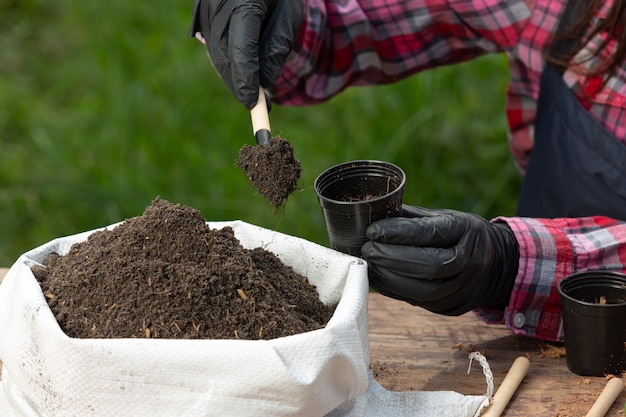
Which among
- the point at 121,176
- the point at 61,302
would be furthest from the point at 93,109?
the point at 61,302

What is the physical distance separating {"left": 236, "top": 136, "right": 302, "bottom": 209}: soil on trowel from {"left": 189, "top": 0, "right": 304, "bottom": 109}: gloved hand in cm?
18

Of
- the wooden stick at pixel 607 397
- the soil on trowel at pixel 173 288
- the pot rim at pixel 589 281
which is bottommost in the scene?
the wooden stick at pixel 607 397

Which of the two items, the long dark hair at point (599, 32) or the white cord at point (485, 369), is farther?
the long dark hair at point (599, 32)

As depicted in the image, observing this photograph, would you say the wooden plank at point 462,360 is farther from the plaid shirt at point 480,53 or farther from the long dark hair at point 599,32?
the long dark hair at point 599,32

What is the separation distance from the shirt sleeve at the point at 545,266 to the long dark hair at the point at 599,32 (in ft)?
1.38

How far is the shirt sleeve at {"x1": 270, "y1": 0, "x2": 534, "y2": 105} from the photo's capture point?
219cm

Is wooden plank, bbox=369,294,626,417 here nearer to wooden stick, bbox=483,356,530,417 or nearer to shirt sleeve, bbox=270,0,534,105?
wooden stick, bbox=483,356,530,417

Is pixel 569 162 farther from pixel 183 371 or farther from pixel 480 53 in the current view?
pixel 183 371

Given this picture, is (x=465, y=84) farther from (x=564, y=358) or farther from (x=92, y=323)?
(x=92, y=323)

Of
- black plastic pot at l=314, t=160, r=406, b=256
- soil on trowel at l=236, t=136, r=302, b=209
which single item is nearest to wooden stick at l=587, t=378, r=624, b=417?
black plastic pot at l=314, t=160, r=406, b=256

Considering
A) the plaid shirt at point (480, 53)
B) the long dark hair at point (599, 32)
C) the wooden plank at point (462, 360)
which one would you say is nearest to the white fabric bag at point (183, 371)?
the wooden plank at point (462, 360)

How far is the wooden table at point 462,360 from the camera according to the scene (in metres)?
1.47

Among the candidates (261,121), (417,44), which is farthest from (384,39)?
(261,121)

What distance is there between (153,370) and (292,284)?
355 millimetres
